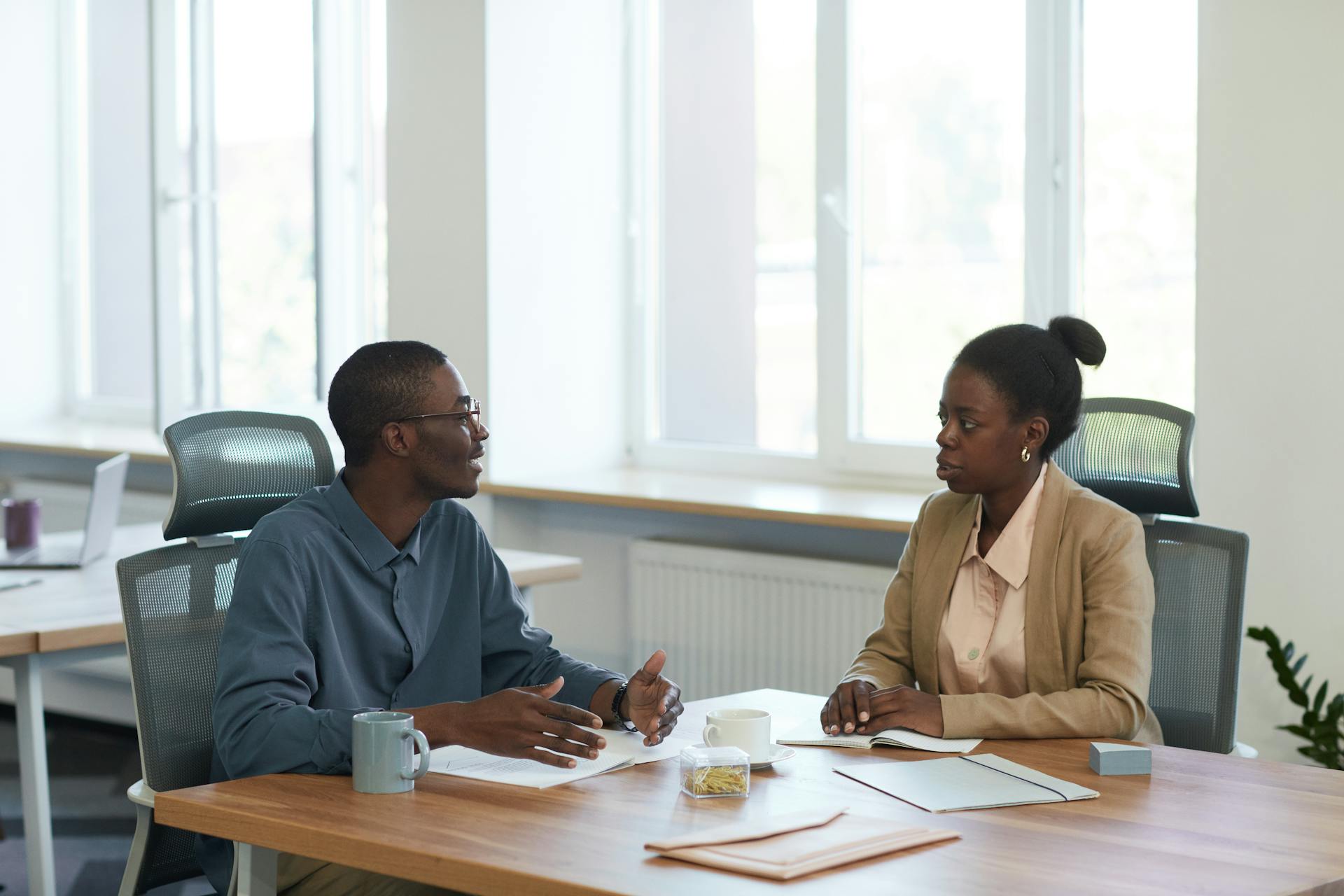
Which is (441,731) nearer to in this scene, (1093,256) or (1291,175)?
(1291,175)

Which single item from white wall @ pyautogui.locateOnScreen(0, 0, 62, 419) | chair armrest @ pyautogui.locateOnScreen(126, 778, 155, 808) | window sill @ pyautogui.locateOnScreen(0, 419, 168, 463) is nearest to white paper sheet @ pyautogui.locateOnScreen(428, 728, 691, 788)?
chair armrest @ pyautogui.locateOnScreen(126, 778, 155, 808)

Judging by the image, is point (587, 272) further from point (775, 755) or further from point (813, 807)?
point (813, 807)

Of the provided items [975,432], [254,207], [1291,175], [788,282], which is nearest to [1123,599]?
[975,432]

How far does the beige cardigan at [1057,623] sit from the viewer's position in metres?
1.97

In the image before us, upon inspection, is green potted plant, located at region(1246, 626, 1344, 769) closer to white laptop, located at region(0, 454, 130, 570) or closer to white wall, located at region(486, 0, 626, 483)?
white wall, located at region(486, 0, 626, 483)

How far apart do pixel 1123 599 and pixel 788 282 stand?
83.9 inches

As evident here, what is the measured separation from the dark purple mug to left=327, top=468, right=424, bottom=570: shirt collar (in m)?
1.76

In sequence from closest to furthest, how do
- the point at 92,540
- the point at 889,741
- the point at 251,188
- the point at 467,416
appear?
the point at 889,741 < the point at 467,416 < the point at 92,540 < the point at 251,188

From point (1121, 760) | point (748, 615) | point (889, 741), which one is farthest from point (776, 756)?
point (748, 615)

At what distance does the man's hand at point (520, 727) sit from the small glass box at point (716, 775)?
0.13 m

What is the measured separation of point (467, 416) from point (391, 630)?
326 mm

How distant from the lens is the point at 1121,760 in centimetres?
178

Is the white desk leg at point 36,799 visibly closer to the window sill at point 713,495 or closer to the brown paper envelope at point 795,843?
the window sill at point 713,495

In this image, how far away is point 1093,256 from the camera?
11.6 feet
